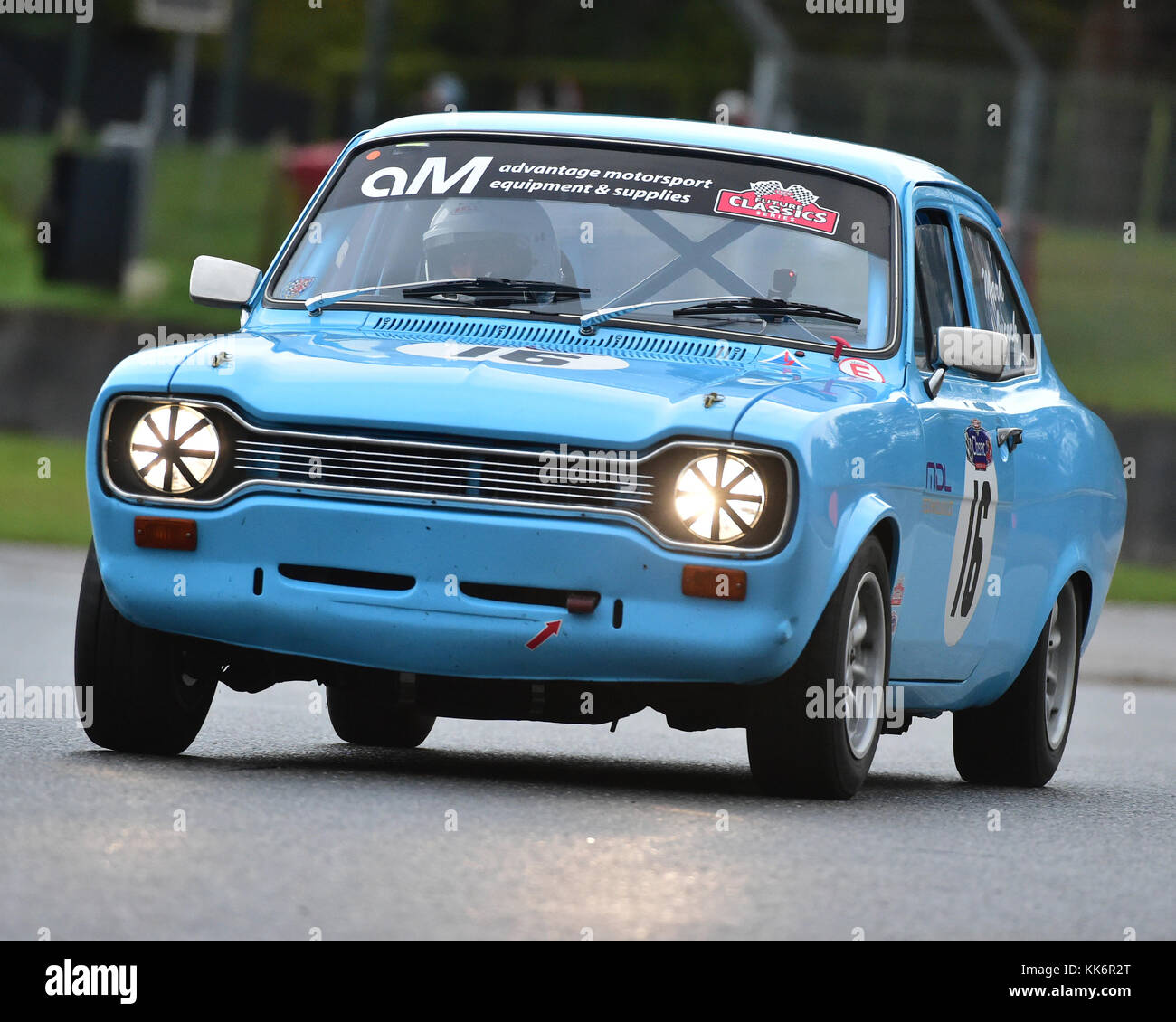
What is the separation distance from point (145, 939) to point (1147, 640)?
12.4 meters

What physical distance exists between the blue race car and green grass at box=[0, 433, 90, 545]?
11.0 metres

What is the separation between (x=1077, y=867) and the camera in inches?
275

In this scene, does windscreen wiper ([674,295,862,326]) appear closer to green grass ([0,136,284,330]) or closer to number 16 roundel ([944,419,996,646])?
number 16 roundel ([944,419,996,646])

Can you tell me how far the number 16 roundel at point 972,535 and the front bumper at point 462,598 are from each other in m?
1.34

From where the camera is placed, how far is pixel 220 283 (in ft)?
28.1

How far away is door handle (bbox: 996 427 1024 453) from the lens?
8.77 metres

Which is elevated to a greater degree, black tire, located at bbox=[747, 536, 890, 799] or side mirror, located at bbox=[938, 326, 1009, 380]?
side mirror, located at bbox=[938, 326, 1009, 380]

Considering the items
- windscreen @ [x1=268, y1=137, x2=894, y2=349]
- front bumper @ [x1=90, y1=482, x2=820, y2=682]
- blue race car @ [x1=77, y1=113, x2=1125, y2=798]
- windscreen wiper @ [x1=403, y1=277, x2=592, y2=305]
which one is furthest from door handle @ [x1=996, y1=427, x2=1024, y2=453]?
front bumper @ [x1=90, y1=482, x2=820, y2=682]

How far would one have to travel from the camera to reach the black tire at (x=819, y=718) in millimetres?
7277

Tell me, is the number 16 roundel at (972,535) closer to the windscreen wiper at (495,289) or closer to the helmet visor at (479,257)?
the windscreen wiper at (495,289)

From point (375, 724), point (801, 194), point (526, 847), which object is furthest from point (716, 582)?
point (375, 724)

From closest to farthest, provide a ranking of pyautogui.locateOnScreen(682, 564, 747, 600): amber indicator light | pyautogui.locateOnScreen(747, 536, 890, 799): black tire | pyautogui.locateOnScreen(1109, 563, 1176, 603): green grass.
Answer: pyautogui.locateOnScreen(682, 564, 747, 600): amber indicator light < pyautogui.locateOnScreen(747, 536, 890, 799): black tire < pyautogui.locateOnScreen(1109, 563, 1176, 603): green grass

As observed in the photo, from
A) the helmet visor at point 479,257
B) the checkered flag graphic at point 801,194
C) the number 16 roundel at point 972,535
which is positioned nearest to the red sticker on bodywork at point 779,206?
the checkered flag graphic at point 801,194
